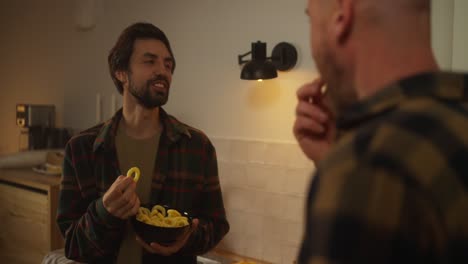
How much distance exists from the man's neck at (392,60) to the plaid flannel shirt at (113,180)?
0.95 m

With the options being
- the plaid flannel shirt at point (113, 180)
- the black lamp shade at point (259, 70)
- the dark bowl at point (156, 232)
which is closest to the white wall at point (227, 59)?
the black lamp shade at point (259, 70)

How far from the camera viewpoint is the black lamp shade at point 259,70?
1.88 m

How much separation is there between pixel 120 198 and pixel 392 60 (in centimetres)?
90

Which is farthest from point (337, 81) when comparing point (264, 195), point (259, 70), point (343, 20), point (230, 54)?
point (230, 54)

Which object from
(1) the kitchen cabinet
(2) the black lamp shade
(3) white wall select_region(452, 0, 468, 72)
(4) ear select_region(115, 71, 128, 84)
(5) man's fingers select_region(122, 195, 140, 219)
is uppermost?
(3) white wall select_region(452, 0, 468, 72)

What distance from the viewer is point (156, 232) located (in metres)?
1.21

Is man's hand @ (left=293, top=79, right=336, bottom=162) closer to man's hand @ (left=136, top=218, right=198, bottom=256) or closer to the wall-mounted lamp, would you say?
man's hand @ (left=136, top=218, right=198, bottom=256)

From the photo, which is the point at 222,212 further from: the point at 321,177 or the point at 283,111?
the point at 321,177

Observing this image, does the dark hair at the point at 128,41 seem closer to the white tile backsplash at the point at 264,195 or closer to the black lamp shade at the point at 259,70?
the black lamp shade at the point at 259,70

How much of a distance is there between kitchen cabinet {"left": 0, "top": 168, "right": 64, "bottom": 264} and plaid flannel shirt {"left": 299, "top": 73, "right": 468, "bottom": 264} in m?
2.29

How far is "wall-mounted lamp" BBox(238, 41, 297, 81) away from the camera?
1.88 meters

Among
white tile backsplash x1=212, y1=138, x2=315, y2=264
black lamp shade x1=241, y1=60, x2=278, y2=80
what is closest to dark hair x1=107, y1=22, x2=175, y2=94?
black lamp shade x1=241, y1=60, x2=278, y2=80

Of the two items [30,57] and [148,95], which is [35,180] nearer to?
[148,95]

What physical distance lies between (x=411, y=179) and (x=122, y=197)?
0.94 meters
